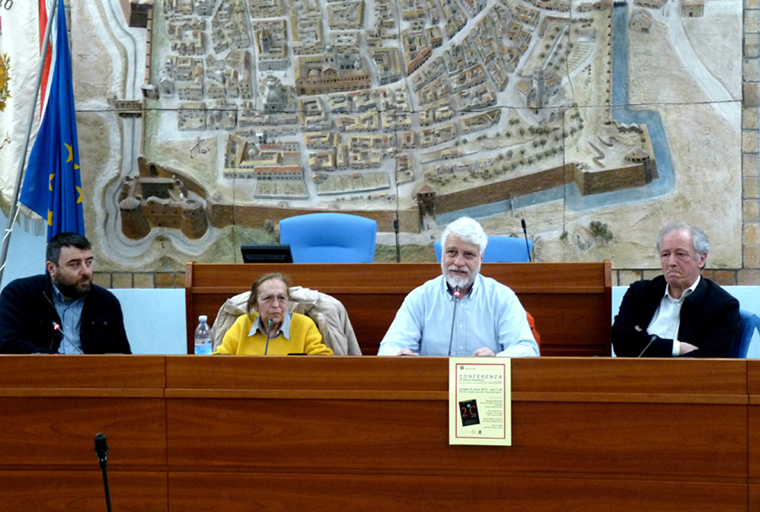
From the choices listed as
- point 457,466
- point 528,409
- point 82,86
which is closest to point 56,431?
point 457,466

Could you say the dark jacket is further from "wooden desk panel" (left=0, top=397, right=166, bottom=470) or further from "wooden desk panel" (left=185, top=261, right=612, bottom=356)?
"wooden desk panel" (left=0, top=397, right=166, bottom=470)

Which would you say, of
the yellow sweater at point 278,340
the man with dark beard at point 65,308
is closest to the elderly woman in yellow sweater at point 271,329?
the yellow sweater at point 278,340

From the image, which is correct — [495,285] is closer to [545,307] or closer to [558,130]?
[545,307]

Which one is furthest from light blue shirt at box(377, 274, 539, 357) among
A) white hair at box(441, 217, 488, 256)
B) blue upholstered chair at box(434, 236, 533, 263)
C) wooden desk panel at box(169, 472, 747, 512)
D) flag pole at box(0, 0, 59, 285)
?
flag pole at box(0, 0, 59, 285)

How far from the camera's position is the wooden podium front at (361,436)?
195 centimetres

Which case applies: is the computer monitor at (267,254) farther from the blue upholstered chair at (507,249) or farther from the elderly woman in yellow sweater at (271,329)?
the blue upholstered chair at (507,249)

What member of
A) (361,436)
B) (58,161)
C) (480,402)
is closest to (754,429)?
(480,402)

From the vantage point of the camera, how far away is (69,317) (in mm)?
3369

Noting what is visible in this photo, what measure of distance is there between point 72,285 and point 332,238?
1427mm

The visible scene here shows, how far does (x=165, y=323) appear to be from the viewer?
5043 millimetres

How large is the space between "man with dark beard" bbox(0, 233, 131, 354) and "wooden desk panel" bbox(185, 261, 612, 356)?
12.7 inches

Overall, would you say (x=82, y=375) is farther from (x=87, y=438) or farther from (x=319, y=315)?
(x=319, y=315)

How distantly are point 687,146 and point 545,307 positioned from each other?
6.86 feet

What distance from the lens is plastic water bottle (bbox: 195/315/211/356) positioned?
10.3 ft
